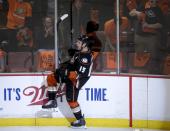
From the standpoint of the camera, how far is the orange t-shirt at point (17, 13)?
9.01 metres

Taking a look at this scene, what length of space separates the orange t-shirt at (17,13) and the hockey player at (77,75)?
94 centimetres

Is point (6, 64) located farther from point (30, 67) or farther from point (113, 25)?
point (113, 25)

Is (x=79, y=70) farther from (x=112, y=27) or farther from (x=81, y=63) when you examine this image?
(x=112, y=27)

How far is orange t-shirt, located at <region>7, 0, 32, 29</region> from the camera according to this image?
9008mm

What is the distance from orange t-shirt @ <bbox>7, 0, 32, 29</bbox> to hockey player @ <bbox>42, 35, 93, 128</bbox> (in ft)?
3.08

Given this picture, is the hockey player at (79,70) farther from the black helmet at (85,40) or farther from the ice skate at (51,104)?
the ice skate at (51,104)

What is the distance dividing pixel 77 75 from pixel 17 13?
52.6 inches

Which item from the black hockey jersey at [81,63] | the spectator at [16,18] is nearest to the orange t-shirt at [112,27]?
the black hockey jersey at [81,63]

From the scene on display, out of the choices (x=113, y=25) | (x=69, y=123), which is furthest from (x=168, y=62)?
(x=69, y=123)

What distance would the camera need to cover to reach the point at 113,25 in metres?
8.93

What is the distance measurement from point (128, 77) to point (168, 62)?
2.04 feet

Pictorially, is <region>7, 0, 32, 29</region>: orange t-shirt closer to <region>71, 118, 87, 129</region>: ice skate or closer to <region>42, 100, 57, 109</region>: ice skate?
<region>42, 100, 57, 109</region>: ice skate

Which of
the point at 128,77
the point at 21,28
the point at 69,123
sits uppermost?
the point at 21,28

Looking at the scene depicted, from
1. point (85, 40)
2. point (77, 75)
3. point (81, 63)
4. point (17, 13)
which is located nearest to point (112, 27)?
point (85, 40)
